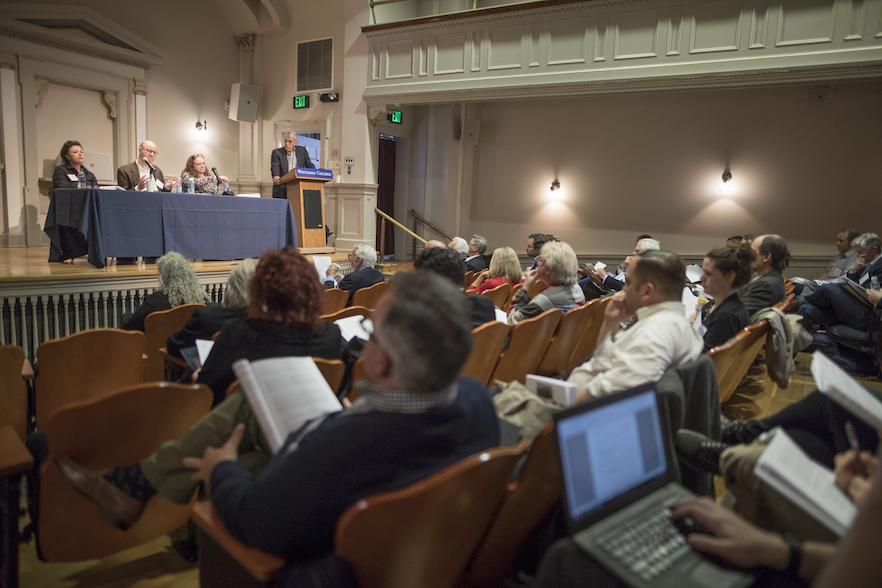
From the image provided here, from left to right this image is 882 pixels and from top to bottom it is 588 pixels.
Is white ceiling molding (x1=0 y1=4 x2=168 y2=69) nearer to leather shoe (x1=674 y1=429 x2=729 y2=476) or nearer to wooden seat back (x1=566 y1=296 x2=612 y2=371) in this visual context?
wooden seat back (x1=566 y1=296 x2=612 y2=371)

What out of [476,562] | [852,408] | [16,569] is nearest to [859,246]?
[852,408]

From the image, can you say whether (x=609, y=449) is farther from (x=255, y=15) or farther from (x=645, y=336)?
(x=255, y=15)

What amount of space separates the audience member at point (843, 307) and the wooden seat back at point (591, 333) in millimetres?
1709

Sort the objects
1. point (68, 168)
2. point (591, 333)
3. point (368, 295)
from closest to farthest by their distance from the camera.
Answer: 1. point (591, 333)
2. point (368, 295)
3. point (68, 168)

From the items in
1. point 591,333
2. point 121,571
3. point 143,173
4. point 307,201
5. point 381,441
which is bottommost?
point 121,571

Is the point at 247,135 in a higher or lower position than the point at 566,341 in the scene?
higher

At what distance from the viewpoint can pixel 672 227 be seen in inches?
313

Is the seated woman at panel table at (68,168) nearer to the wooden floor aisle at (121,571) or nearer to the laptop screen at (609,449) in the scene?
the wooden floor aisle at (121,571)

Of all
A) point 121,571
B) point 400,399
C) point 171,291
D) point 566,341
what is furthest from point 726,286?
point 171,291

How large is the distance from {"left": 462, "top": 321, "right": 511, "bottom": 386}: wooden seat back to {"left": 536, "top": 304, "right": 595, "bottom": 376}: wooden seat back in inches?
21.6

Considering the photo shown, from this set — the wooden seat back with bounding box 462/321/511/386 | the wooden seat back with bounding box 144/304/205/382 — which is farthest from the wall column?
the wooden seat back with bounding box 462/321/511/386

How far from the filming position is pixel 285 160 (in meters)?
7.53

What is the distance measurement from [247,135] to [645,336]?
9.45 metres

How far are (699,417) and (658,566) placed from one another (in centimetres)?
90
